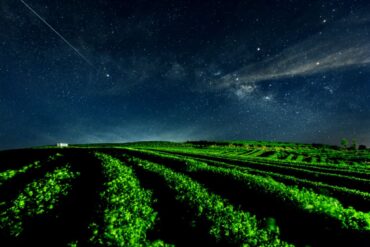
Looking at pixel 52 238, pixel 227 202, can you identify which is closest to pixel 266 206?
pixel 227 202

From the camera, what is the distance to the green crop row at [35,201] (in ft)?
34.3

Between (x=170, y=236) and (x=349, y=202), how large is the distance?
18583 mm

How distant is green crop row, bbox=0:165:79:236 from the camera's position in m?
10.4

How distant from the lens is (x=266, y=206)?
15.4m

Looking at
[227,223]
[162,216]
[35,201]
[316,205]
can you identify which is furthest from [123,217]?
[316,205]

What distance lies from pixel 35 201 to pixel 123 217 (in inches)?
265

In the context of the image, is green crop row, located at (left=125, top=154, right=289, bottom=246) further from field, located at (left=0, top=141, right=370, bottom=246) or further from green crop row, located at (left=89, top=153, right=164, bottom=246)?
green crop row, located at (left=89, top=153, right=164, bottom=246)

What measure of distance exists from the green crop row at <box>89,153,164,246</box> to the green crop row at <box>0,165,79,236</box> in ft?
10.9

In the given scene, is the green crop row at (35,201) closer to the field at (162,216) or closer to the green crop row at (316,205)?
the field at (162,216)

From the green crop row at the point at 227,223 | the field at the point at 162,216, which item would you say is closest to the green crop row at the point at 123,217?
the field at the point at 162,216

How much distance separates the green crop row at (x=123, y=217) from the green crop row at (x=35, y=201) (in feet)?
10.9

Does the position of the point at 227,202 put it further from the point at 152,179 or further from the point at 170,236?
the point at 152,179

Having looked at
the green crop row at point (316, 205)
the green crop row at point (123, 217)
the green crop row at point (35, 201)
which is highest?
the green crop row at point (35, 201)

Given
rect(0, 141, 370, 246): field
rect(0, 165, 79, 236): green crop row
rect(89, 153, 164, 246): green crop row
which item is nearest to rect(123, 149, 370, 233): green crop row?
rect(0, 141, 370, 246): field
